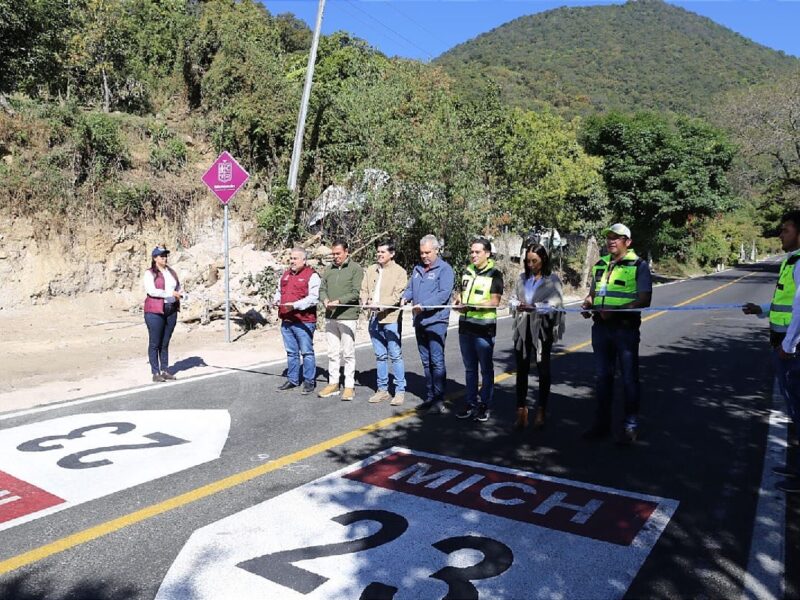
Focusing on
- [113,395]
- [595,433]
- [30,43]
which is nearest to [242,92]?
[30,43]

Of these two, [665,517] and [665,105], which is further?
[665,105]

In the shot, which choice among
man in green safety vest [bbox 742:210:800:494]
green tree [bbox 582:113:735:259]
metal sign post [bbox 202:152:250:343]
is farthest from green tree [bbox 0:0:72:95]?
green tree [bbox 582:113:735:259]

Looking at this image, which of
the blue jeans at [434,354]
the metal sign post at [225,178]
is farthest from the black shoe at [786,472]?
the metal sign post at [225,178]

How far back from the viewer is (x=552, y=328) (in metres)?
6.46

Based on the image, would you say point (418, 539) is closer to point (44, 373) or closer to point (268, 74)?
point (44, 373)

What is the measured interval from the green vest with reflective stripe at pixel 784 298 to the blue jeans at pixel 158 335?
22.6 ft

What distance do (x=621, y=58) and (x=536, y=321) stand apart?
14573 cm

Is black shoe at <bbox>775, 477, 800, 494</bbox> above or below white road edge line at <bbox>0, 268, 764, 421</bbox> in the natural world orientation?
below

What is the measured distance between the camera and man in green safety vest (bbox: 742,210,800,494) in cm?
482

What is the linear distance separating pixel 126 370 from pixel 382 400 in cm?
422

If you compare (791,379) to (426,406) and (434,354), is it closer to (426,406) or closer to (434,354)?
(434,354)

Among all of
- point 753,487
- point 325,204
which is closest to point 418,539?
point 753,487

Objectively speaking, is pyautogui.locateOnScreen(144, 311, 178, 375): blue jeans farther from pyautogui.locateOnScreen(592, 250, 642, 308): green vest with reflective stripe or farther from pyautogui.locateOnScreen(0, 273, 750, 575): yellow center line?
pyautogui.locateOnScreen(592, 250, 642, 308): green vest with reflective stripe

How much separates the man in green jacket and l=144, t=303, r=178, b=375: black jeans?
7.39ft
